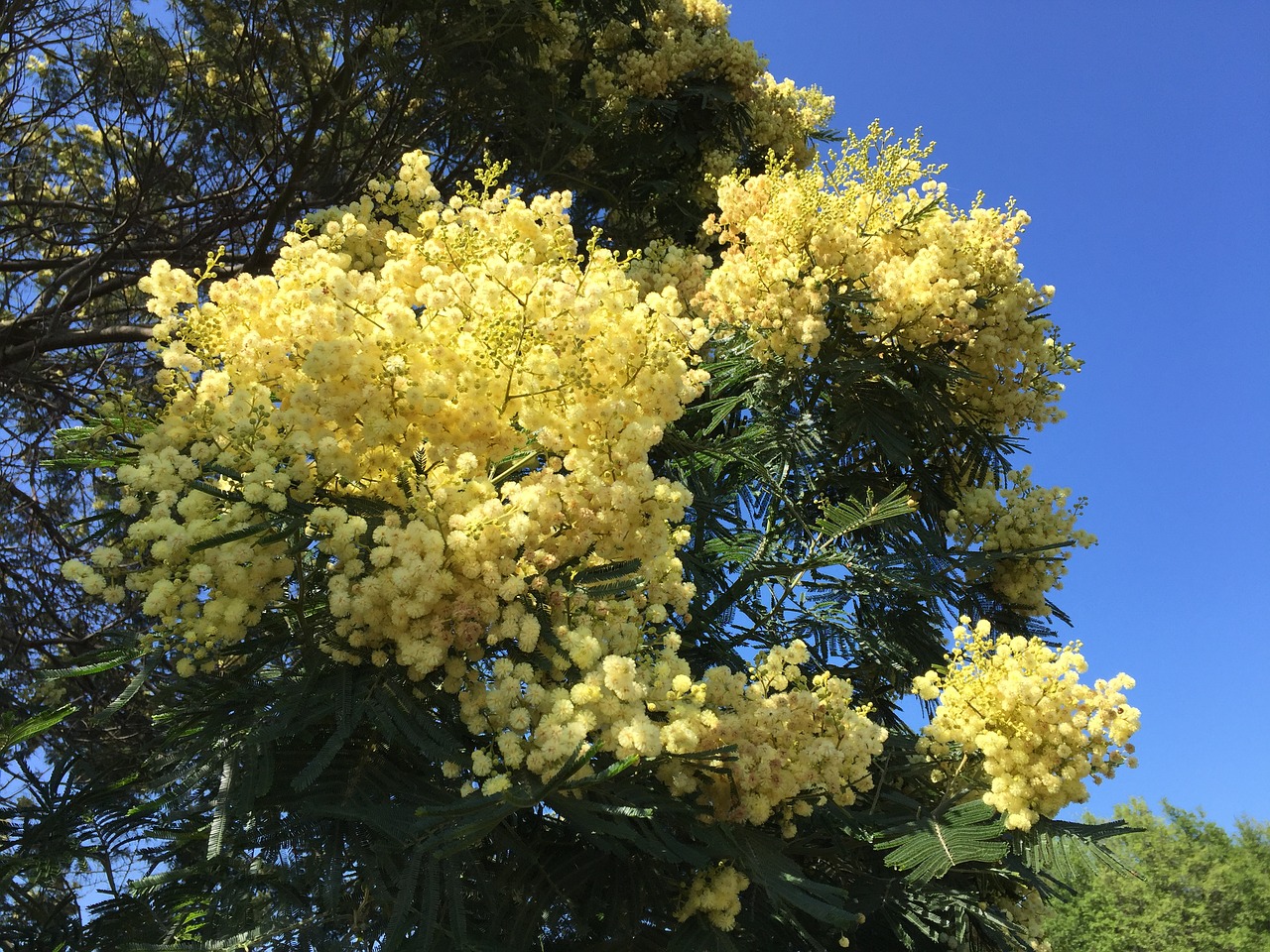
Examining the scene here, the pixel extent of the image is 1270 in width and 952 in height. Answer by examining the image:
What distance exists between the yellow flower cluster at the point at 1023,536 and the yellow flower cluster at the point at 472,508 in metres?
2.46

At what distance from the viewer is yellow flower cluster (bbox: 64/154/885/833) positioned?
8.46 ft

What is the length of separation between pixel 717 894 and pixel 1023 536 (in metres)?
3.13

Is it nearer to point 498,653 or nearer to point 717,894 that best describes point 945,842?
point 717,894

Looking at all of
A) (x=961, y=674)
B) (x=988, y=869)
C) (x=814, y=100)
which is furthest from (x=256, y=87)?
(x=988, y=869)

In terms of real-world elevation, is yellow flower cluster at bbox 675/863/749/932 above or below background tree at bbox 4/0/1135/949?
below

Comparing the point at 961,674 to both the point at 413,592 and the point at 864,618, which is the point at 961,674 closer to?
the point at 864,618

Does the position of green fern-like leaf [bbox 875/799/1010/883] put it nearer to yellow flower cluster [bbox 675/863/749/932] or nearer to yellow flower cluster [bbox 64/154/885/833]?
yellow flower cluster [bbox 64/154/885/833]

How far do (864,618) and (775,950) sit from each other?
2.10 m

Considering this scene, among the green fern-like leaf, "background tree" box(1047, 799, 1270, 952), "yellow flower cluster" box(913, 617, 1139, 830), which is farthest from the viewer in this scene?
"background tree" box(1047, 799, 1270, 952)

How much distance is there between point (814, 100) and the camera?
8.38 meters

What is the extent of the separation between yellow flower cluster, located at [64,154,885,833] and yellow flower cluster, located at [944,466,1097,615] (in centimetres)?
246

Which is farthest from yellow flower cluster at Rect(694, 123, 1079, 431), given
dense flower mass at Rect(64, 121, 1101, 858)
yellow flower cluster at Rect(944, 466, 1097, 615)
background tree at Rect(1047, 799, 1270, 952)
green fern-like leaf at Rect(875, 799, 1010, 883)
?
background tree at Rect(1047, 799, 1270, 952)

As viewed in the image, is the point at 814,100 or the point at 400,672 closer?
the point at 400,672

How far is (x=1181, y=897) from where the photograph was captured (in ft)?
74.9
